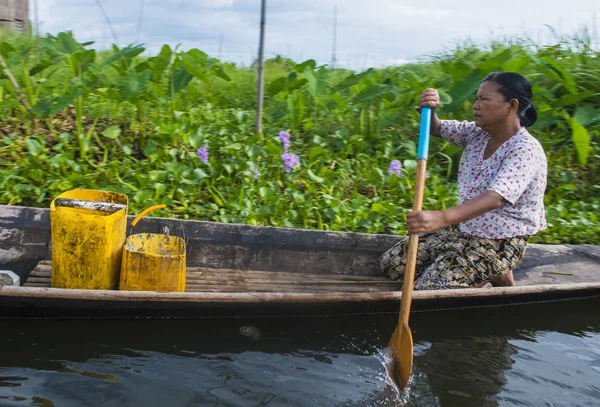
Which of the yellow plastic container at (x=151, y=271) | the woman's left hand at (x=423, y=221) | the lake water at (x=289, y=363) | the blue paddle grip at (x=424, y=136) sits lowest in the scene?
the lake water at (x=289, y=363)

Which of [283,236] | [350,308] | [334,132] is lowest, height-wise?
[350,308]

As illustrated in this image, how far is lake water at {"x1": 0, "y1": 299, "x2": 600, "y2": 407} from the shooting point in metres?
2.70

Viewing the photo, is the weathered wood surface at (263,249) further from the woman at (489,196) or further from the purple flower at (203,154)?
the purple flower at (203,154)

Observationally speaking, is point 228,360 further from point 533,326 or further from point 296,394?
point 533,326

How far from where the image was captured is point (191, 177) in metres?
4.75

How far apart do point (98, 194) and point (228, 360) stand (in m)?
1.23

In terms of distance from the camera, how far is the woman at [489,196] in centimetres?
299

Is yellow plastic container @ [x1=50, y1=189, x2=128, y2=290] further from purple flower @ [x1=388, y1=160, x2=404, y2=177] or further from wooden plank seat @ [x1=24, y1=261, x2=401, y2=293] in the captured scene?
purple flower @ [x1=388, y1=160, x2=404, y2=177]

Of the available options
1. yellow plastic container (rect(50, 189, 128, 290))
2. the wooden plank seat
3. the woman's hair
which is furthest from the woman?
yellow plastic container (rect(50, 189, 128, 290))

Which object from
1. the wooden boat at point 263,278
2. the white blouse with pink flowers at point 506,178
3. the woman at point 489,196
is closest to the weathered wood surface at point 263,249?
the wooden boat at point 263,278

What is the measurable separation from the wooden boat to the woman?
0.15 m

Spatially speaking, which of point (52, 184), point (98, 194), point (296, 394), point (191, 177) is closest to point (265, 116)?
point (191, 177)

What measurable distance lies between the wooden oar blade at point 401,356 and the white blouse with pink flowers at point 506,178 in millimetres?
770

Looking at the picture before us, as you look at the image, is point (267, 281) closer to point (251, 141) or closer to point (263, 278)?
point (263, 278)
